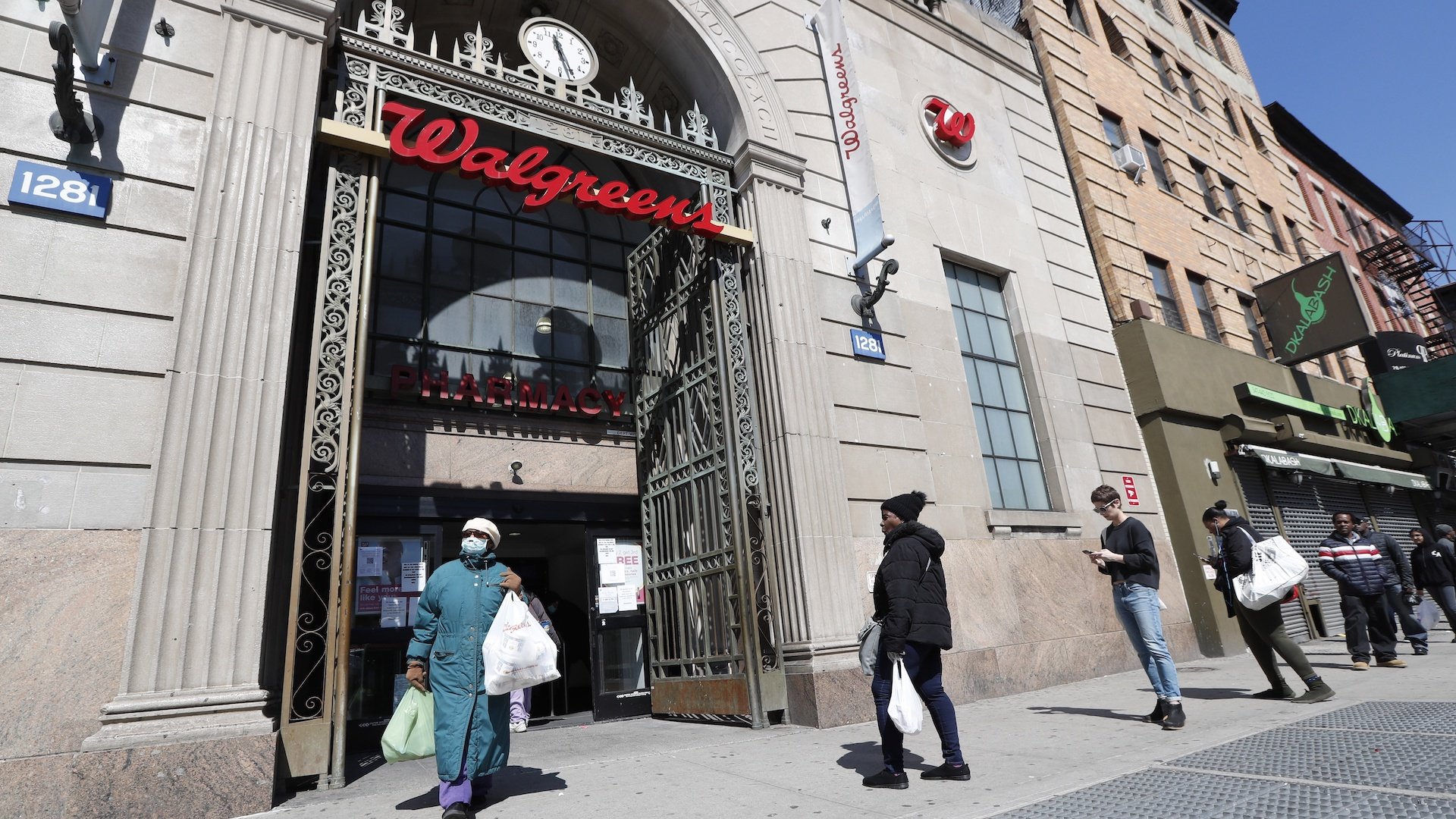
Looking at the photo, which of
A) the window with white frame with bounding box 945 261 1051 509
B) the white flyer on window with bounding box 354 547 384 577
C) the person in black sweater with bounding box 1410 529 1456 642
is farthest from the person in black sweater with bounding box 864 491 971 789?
the person in black sweater with bounding box 1410 529 1456 642

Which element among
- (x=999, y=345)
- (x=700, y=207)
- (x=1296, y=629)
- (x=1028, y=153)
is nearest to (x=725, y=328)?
(x=700, y=207)

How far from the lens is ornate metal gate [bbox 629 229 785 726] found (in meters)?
8.09

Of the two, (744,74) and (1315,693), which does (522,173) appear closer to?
(744,74)

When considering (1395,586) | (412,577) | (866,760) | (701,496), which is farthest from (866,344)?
(1395,586)

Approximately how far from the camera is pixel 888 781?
4.56 m

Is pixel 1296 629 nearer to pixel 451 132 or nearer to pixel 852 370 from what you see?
pixel 852 370

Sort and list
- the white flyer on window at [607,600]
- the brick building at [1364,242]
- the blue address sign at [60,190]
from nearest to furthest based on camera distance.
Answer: the blue address sign at [60,190]
the white flyer on window at [607,600]
the brick building at [1364,242]

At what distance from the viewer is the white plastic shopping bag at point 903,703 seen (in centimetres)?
442

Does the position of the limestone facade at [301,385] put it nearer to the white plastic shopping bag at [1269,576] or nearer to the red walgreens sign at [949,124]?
the red walgreens sign at [949,124]

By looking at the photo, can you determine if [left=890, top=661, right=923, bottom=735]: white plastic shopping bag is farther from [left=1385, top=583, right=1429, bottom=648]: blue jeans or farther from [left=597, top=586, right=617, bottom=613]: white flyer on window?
[left=1385, top=583, right=1429, bottom=648]: blue jeans

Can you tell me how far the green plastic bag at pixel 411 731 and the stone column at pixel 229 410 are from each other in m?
1.14

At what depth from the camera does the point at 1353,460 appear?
59.4ft

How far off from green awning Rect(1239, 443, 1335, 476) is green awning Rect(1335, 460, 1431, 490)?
2.42 feet

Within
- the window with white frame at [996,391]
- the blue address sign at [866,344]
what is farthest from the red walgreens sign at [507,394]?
the window with white frame at [996,391]
